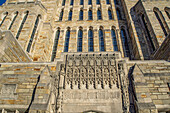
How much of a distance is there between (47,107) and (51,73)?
2099 mm

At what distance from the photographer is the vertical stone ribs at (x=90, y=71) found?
7777 mm

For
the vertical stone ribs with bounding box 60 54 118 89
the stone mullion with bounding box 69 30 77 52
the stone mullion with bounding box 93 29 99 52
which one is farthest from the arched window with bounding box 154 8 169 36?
the stone mullion with bounding box 69 30 77 52

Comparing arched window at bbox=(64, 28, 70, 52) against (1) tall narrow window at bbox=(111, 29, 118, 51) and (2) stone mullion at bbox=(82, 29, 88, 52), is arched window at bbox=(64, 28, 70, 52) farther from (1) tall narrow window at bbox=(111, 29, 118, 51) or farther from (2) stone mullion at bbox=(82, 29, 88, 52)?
(1) tall narrow window at bbox=(111, 29, 118, 51)

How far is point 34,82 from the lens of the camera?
313 inches

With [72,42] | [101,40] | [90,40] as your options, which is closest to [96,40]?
[101,40]

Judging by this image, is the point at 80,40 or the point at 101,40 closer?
the point at 101,40

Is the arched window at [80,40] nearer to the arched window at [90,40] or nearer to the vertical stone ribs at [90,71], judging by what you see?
the arched window at [90,40]

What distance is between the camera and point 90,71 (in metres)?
8.13

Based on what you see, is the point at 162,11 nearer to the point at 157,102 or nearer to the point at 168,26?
the point at 168,26

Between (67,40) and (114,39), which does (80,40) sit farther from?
(114,39)

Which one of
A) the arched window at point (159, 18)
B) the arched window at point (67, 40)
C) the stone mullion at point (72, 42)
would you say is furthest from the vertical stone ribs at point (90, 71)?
the arched window at point (159, 18)

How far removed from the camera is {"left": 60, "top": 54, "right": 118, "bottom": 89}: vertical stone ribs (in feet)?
25.5

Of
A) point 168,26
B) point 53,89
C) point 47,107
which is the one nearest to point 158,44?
point 168,26

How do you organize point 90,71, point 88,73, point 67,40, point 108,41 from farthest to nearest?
point 67,40 < point 108,41 < point 90,71 < point 88,73
